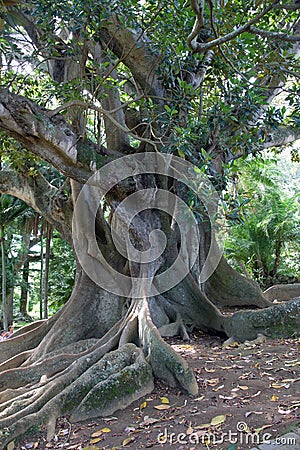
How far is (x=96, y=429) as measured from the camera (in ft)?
12.7

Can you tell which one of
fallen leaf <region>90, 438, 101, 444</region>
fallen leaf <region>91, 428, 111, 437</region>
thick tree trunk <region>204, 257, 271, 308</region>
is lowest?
fallen leaf <region>90, 438, 101, 444</region>

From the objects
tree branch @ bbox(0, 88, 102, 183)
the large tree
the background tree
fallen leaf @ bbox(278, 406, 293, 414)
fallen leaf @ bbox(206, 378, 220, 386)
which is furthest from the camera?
the background tree

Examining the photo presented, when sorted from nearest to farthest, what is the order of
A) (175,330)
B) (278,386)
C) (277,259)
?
(278,386), (175,330), (277,259)

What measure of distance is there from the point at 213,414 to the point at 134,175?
3893 millimetres

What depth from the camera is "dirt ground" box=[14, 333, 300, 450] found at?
124 inches

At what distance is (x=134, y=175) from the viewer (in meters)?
6.65

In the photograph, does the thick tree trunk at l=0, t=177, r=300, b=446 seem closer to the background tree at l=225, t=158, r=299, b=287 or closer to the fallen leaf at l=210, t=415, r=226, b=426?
the fallen leaf at l=210, t=415, r=226, b=426

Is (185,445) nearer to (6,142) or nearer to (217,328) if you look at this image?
(217,328)

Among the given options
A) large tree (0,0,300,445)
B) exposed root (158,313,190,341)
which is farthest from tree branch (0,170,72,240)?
exposed root (158,313,190,341)

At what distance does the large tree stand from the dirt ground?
18 cm

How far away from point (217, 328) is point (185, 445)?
3.37 metres

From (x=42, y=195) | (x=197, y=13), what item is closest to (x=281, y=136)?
(x=197, y=13)

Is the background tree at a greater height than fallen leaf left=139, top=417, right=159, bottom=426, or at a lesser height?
greater

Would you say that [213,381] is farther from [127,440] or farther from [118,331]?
[118,331]
